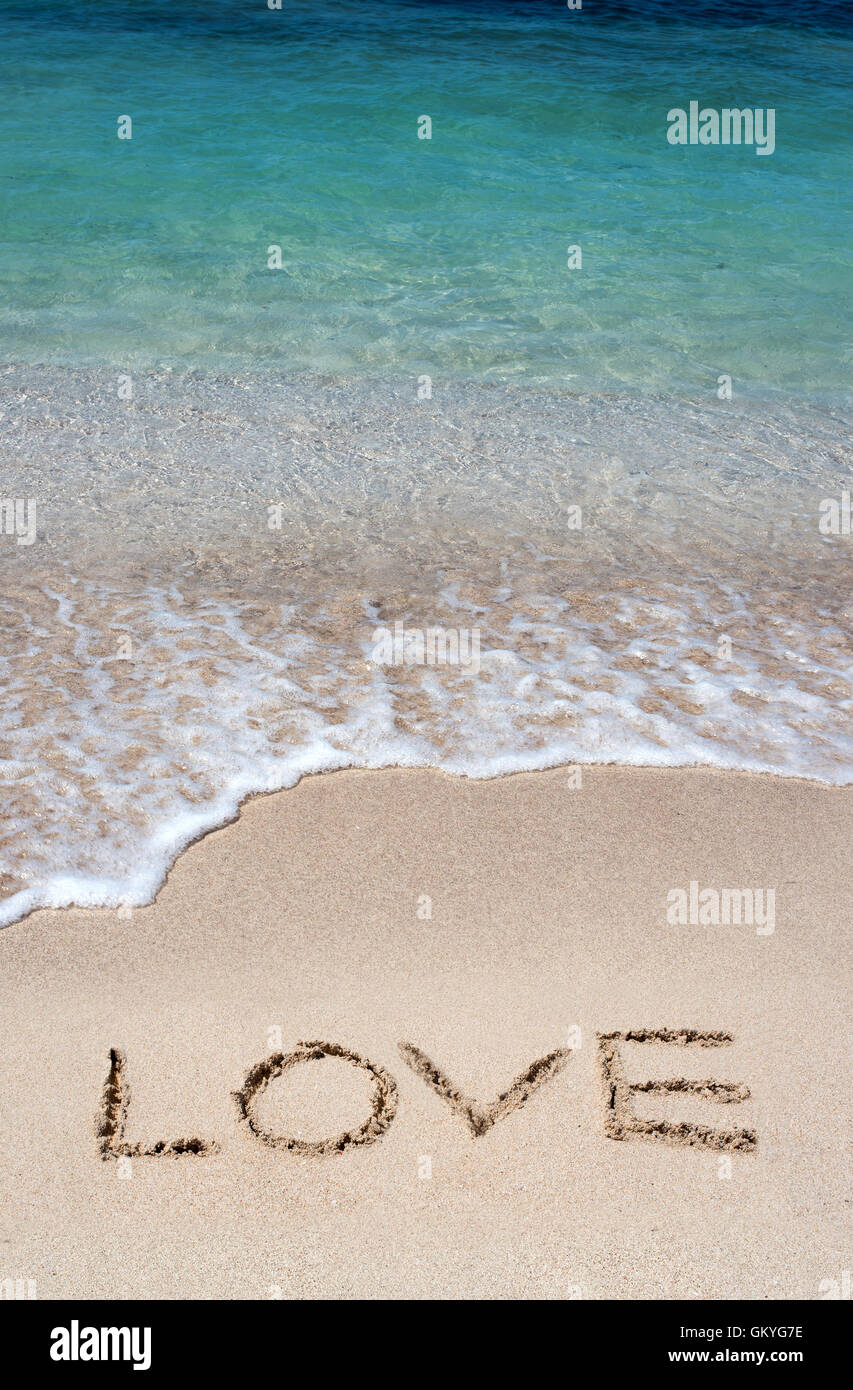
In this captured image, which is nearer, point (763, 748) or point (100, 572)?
point (763, 748)

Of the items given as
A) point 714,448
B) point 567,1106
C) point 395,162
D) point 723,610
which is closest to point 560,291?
point 714,448

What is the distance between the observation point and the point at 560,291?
7477mm

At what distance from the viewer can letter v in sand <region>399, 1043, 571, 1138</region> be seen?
225cm

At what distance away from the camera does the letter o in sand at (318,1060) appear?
2.20 meters

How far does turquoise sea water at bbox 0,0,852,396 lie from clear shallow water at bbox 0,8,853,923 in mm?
45

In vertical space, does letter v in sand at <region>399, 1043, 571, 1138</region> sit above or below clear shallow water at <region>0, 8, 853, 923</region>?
below

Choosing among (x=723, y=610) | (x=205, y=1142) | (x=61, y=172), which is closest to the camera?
(x=205, y=1142)

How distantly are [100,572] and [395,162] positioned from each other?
6.93 m

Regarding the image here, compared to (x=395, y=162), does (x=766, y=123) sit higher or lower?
higher
